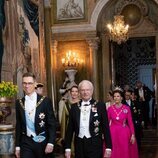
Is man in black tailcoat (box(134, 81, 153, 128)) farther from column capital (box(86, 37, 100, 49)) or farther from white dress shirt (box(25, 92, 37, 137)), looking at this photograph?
white dress shirt (box(25, 92, 37, 137))

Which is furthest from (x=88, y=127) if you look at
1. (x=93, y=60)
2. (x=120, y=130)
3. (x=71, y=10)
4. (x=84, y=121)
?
(x=71, y=10)

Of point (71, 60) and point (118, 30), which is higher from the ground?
point (118, 30)

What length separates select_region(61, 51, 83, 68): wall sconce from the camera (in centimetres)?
1678

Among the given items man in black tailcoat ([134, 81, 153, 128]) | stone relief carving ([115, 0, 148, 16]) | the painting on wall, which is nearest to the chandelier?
stone relief carving ([115, 0, 148, 16])

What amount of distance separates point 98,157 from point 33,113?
0.94 meters

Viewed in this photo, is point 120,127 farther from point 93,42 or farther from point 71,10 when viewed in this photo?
point 71,10

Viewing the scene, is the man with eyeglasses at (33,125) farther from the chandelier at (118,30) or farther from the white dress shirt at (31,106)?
the chandelier at (118,30)

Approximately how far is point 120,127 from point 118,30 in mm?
6995

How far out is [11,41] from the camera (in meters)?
10.4

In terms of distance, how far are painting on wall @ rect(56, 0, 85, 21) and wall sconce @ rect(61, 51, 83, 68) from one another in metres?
1.31

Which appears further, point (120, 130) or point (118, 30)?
point (118, 30)

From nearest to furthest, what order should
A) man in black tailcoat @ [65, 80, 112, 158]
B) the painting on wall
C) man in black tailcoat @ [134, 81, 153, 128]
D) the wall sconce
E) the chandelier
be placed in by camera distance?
man in black tailcoat @ [65, 80, 112, 158] → the chandelier → the wall sconce → the painting on wall → man in black tailcoat @ [134, 81, 153, 128]

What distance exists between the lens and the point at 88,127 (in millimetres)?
5582

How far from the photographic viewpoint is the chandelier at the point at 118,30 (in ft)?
51.2
